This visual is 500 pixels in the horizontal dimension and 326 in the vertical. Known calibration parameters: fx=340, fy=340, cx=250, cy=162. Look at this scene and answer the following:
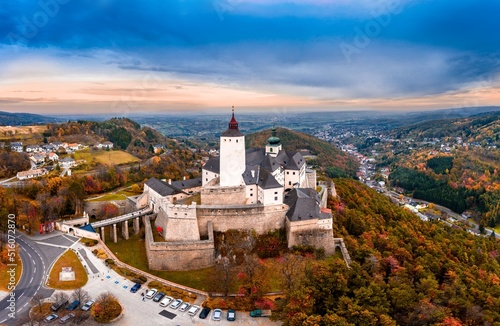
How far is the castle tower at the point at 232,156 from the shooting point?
36900mm

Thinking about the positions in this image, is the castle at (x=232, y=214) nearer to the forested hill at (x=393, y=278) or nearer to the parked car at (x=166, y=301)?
the forested hill at (x=393, y=278)

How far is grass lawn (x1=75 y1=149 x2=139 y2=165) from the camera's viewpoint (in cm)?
7250

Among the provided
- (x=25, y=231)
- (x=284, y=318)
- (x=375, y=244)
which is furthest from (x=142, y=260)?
(x=375, y=244)

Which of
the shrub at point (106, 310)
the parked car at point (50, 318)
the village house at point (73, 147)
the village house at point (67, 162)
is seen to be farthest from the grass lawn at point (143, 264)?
the village house at point (73, 147)

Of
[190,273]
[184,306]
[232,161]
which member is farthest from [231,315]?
[232,161]

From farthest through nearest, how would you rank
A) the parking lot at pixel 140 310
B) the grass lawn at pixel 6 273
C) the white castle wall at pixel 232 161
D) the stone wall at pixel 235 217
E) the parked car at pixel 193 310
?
the white castle wall at pixel 232 161, the stone wall at pixel 235 217, the grass lawn at pixel 6 273, the parked car at pixel 193 310, the parking lot at pixel 140 310

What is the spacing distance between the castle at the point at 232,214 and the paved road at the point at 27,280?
30.2 ft

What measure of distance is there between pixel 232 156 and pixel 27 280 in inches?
847

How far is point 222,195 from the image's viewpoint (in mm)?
36406

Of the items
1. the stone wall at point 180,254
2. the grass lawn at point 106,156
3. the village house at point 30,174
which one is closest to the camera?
the stone wall at point 180,254

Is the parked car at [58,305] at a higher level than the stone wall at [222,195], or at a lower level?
lower

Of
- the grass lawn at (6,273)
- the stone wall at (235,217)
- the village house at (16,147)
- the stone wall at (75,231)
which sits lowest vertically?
the grass lawn at (6,273)

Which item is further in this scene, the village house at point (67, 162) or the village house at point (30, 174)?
the village house at point (67, 162)

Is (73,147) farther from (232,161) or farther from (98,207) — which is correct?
(232,161)
